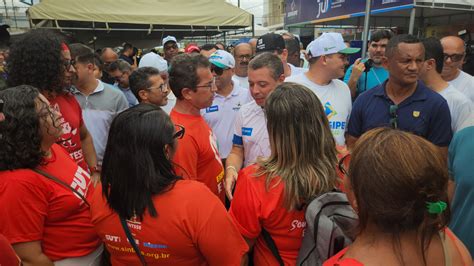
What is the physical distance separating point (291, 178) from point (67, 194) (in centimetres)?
115

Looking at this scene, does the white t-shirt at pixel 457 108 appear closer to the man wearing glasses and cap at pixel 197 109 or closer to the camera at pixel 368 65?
the camera at pixel 368 65

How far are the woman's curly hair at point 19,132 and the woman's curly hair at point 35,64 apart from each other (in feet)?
2.96

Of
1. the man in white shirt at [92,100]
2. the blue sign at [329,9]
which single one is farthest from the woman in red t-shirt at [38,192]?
the blue sign at [329,9]

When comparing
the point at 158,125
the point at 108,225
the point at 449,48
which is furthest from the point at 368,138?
the point at 449,48

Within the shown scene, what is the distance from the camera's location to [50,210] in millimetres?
1655

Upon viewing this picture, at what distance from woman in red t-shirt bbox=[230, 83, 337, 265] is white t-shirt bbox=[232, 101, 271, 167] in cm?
96

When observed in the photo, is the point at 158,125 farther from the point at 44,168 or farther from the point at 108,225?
the point at 44,168

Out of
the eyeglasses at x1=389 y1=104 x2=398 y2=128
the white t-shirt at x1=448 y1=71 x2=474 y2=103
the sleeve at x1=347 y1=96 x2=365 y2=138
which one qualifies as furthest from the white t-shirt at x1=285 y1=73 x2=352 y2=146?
the white t-shirt at x1=448 y1=71 x2=474 y2=103

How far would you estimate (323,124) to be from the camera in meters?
1.74

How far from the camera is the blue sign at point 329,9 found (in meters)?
9.03

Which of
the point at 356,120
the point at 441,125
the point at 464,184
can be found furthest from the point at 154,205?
the point at 441,125

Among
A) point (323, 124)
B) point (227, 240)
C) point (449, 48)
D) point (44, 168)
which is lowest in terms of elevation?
point (227, 240)

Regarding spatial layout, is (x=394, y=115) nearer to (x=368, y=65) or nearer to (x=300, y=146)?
(x=300, y=146)

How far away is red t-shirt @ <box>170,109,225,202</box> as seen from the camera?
2.22 meters
